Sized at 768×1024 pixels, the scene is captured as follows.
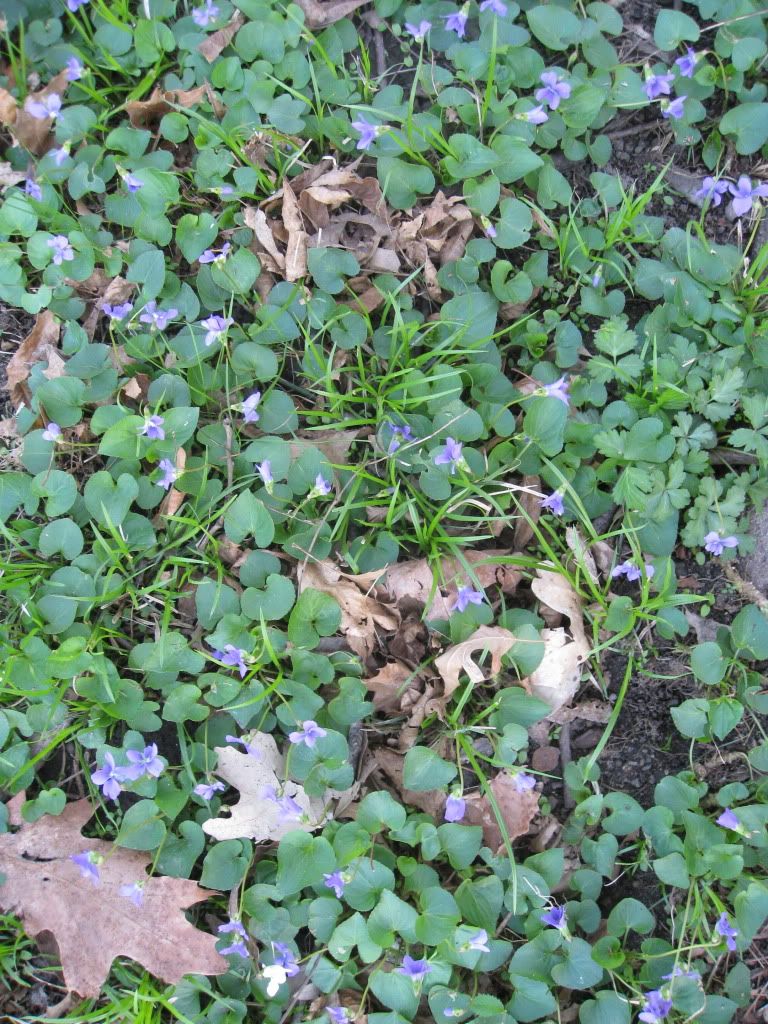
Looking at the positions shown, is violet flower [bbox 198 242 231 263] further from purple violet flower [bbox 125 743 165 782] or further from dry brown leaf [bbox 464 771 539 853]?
dry brown leaf [bbox 464 771 539 853]

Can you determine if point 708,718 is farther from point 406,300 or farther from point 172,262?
point 172,262

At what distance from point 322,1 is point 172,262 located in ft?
3.56

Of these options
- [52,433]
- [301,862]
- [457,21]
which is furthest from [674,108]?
[301,862]

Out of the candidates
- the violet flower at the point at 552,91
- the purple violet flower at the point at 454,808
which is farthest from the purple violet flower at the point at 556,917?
the violet flower at the point at 552,91

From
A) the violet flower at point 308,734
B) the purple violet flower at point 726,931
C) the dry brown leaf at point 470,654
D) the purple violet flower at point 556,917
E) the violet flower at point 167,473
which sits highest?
the violet flower at point 167,473

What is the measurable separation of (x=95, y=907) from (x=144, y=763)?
458 mm

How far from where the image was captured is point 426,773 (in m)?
2.33

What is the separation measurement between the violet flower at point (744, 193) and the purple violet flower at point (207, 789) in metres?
2.48

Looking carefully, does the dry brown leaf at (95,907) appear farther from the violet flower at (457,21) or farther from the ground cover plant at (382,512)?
the violet flower at (457,21)

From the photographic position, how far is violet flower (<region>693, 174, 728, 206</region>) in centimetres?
280

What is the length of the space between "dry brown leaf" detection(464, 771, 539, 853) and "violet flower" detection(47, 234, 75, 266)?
212cm

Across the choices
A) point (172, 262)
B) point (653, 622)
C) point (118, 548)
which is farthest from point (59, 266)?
point (653, 622)

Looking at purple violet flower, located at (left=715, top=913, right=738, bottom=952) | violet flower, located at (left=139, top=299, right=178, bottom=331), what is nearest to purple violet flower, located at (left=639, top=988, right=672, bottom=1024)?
purple violet flower, located at (left=715, top=913, right=738, bottom=952)

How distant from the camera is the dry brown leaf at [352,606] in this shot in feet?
8.24
